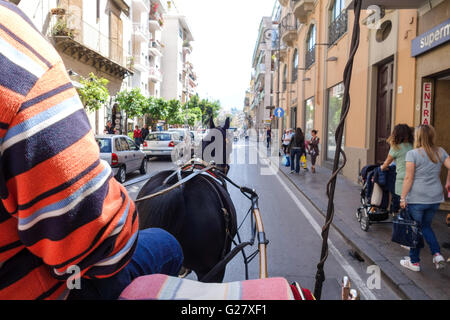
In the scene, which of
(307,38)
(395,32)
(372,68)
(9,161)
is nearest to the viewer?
(9,161)

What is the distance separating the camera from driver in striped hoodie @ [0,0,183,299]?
3.27ft

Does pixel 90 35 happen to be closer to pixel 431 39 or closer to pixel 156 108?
pixel 156 108

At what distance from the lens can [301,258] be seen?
5.47 metres

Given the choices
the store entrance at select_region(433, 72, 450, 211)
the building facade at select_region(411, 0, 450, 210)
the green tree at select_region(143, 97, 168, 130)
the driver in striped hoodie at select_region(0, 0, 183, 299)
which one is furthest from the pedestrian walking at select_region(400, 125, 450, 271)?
the green tree at select_region(143, 97, 168, 130)

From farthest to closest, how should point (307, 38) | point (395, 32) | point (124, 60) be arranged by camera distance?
point (124, 60)
point (307, 38)
point (395, 32)

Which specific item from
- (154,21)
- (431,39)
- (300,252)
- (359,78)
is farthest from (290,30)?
(300,252)

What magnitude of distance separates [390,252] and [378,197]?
4.74 feet

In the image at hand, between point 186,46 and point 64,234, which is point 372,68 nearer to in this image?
point 64,234

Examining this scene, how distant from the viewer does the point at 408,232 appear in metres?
4.94

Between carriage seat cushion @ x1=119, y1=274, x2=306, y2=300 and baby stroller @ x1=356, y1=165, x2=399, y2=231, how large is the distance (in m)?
5.97

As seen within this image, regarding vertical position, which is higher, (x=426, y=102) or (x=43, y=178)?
(x=426, y=102)

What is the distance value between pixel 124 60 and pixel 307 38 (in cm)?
1537

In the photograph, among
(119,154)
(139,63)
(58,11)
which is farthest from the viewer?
(139,63)
